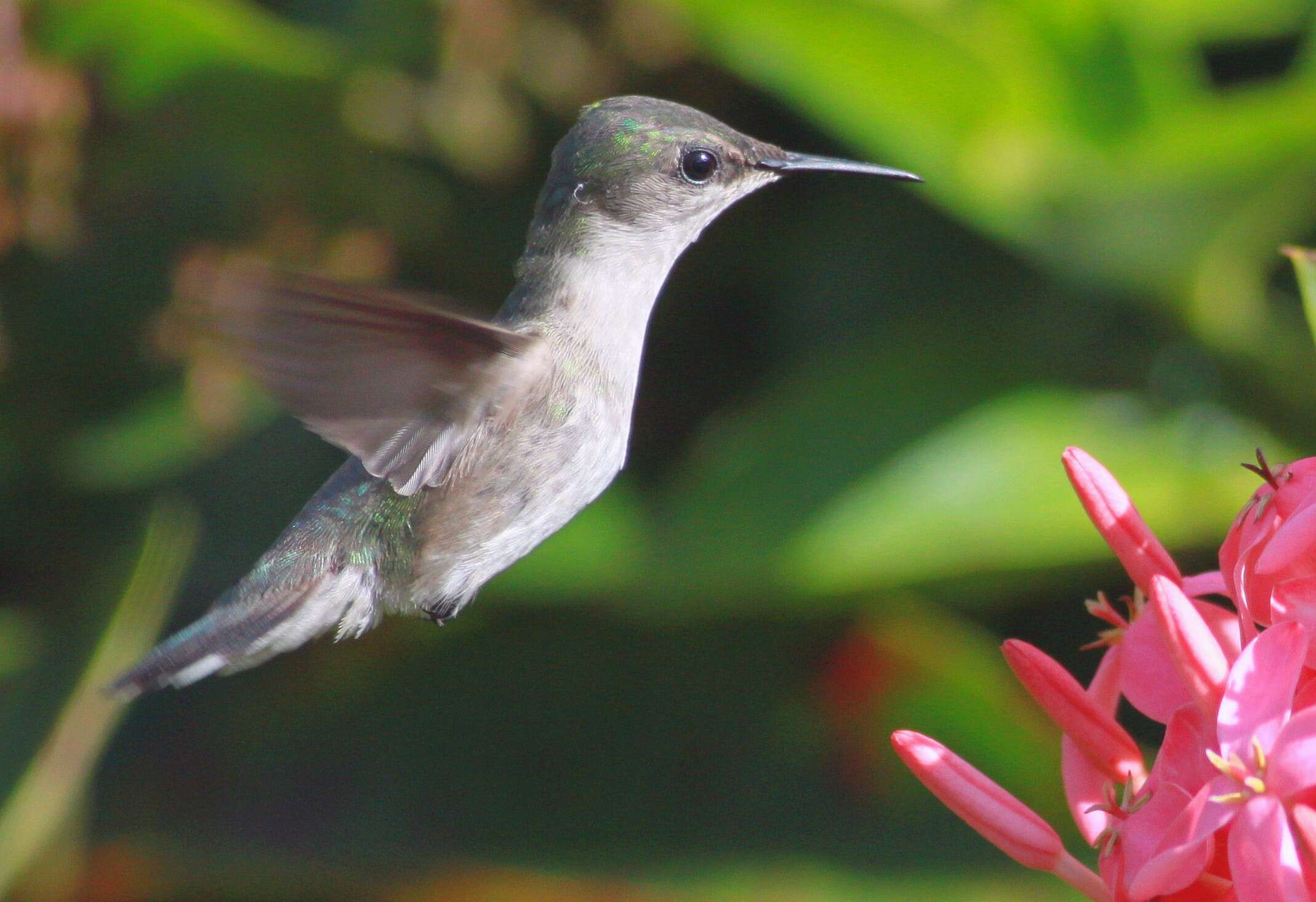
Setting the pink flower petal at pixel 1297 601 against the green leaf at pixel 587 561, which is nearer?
the pink flower petal at pixel 1297 601

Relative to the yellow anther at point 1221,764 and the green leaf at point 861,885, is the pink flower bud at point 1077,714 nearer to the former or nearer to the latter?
the yellow anther at point 1221,764

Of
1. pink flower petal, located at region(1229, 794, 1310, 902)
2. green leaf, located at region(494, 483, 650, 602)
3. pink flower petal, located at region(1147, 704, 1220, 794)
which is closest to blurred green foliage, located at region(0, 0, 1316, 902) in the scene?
green leaf, located at region(494, 483, 650, 602)

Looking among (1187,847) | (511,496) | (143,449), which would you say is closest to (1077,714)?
(1187,847)

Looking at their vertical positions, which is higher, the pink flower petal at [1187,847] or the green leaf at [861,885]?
the pink flower petal at [1187,847]

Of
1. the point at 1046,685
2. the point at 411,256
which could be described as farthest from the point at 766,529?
the point at 1046,685

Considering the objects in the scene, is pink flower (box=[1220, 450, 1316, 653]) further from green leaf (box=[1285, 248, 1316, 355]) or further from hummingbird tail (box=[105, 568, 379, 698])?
hummingbird tail (box=[105, 568, 379, 698])

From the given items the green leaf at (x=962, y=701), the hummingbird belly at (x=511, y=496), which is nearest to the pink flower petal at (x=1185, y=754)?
the hummingbird belly at (x=511, y=496)
